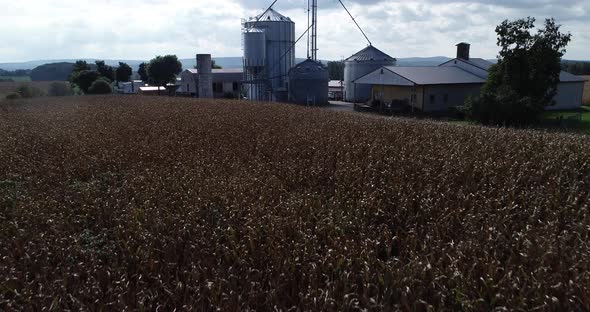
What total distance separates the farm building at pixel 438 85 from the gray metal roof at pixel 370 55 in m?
7.81

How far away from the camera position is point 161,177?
10.7m

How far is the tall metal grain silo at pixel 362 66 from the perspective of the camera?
51719 millimetres

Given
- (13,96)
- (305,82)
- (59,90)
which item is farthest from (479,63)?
(59,90)

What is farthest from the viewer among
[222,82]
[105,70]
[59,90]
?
[105,70]

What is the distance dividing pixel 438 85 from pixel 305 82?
1368 cm

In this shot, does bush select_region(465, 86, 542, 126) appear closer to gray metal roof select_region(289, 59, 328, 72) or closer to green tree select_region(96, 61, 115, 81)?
gray metal roof select_region(289, 59, 328, 72)

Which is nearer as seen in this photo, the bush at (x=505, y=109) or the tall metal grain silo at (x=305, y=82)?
the bush at (x=505, y=109)

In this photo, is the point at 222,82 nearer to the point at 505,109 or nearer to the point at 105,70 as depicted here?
the point at 105,70

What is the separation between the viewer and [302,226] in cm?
738

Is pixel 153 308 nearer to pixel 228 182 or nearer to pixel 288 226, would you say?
pixel 288 226

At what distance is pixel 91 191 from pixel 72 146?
5573 mm

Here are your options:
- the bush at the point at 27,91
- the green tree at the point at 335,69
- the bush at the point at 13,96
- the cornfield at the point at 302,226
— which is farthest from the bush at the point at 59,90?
the green tree at the point at 335,69

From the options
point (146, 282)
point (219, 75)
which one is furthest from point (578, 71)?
point (146, 282)

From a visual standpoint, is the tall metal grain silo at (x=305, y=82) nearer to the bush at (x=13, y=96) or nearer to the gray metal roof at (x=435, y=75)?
the gray metal roof at (x=435, y=75)
